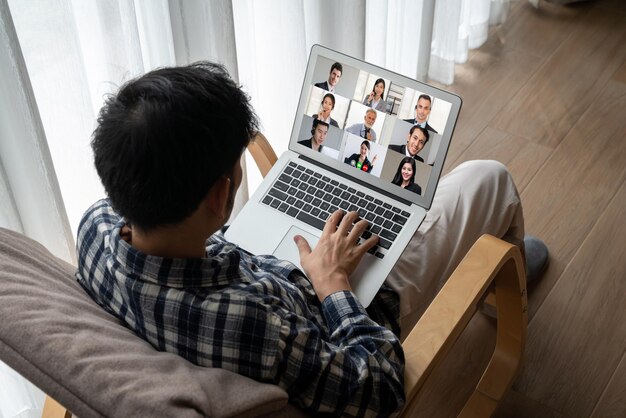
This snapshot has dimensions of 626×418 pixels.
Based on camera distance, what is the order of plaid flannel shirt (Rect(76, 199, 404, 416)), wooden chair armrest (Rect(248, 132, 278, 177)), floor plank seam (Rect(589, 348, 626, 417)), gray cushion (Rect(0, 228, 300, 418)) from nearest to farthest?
gray cushion (Rect(0, 228, 300, 418))
plaid flannel shirt (Rect(76, 199, 404, 416))
wooden chair armrest (Rect(248, 132, 278, 177))
floor plank seam (Rect(589, 348, 626, 417))

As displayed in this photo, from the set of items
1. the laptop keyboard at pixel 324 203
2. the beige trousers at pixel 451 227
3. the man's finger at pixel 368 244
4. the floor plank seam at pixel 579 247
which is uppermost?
the laptop keyboard at pixel 324 203

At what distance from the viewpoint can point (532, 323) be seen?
6.22ft

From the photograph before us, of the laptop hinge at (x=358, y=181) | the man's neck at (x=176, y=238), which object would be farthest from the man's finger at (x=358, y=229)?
the man's neck at (x=176, y=238)

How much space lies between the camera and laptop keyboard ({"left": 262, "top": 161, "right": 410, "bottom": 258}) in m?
1.39

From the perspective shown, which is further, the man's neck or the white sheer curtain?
the white sheer curtain

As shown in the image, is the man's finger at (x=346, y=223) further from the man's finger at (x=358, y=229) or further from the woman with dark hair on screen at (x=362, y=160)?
the woman with dark hair on screen at (x=362, y=160)

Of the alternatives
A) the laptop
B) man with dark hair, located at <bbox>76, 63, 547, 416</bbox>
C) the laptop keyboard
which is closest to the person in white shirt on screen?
the laptop

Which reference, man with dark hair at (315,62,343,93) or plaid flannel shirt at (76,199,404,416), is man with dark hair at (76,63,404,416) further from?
man with dark hair at (315,62,343,93)

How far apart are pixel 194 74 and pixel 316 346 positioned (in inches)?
15.8

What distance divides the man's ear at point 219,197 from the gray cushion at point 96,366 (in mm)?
199

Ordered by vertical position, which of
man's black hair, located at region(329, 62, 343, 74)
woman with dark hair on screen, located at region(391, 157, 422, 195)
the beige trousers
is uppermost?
man's black hair, located at region(329, 62, 343, 74)

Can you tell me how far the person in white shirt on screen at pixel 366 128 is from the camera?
1427mm

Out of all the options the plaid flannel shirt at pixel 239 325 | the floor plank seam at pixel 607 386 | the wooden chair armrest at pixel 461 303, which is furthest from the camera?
the floor plank seam at pixel 607 386

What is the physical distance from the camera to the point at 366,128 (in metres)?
1.44
